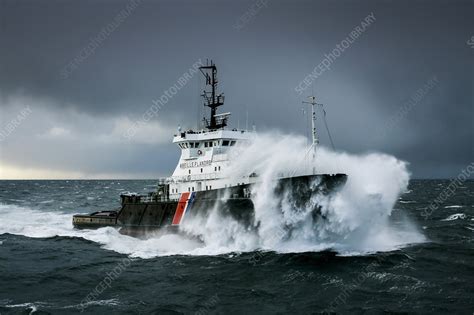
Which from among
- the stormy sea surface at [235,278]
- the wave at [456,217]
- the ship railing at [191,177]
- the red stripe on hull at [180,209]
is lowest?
the stormy sea surface at [235,278]

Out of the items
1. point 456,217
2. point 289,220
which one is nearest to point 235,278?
point 289,220

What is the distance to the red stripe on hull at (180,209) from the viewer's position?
2562 cm

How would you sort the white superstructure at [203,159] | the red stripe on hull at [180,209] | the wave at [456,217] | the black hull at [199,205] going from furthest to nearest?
the wave at [456,217] → the white superstructure at [203,159] → the red stripe on hull at [180,209] → the black hull at [199,205]

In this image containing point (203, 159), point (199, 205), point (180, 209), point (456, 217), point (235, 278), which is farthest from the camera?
point (456, 217)

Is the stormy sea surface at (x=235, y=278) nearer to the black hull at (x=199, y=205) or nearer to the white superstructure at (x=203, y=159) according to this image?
the black hull at (x=199, y=205)

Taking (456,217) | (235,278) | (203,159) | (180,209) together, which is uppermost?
(203,159)

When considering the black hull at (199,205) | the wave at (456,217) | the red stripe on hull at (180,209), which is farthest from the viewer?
the wave at (456,217)

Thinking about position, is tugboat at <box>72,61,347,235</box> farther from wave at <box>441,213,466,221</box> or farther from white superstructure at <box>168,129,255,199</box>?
wave at <box>441,213,466,221</box>

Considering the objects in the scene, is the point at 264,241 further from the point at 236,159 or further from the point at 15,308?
the point at 15,308

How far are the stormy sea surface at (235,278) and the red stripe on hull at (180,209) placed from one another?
1.23 meters

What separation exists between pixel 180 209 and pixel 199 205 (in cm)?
174

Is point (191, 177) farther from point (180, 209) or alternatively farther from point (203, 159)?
point (180, 209)

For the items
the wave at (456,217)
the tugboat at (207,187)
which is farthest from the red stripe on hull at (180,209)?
the wave at (456,217)

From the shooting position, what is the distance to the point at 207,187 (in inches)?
1025
